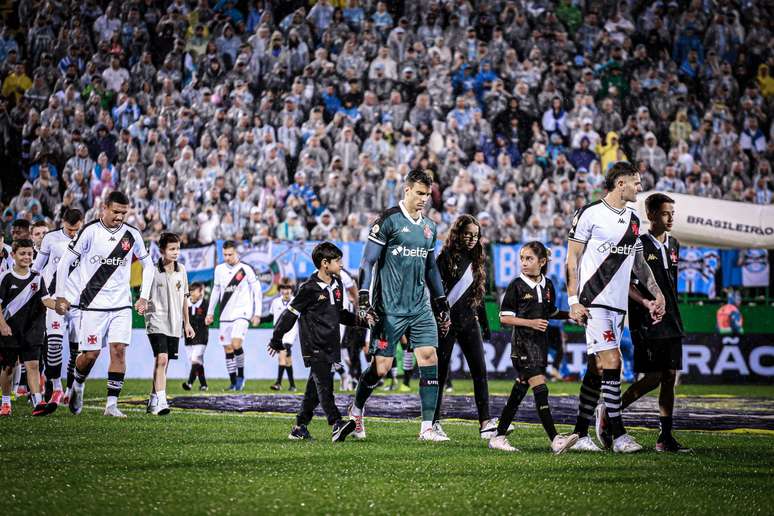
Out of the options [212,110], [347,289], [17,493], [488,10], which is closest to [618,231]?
[17,493]

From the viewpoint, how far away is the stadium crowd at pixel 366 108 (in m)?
23.7

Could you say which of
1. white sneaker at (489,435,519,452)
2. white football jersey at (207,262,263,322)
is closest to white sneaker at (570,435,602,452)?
white sneaker at (489,435,519,452)

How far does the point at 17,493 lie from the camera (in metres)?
6.33

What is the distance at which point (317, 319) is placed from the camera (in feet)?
33.0

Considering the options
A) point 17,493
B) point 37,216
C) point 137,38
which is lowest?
point 17,493

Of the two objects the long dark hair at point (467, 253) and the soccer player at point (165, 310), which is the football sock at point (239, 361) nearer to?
A: the soccer player at point (165, 310)

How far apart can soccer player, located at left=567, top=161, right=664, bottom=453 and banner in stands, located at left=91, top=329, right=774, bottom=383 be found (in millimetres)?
12430

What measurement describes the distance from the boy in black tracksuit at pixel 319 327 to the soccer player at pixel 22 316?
452cm

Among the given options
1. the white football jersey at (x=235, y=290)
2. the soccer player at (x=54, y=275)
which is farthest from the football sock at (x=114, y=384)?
the white football jersey at (x=235, y=290)

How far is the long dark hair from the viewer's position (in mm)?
10586

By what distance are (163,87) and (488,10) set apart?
9187 millimetres

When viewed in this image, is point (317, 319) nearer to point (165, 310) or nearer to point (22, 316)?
point (165, 310)

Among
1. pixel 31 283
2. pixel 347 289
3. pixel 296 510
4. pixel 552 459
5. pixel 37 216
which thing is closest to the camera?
pixel 296 510

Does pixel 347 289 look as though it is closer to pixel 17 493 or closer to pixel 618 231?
pixel 618 231
